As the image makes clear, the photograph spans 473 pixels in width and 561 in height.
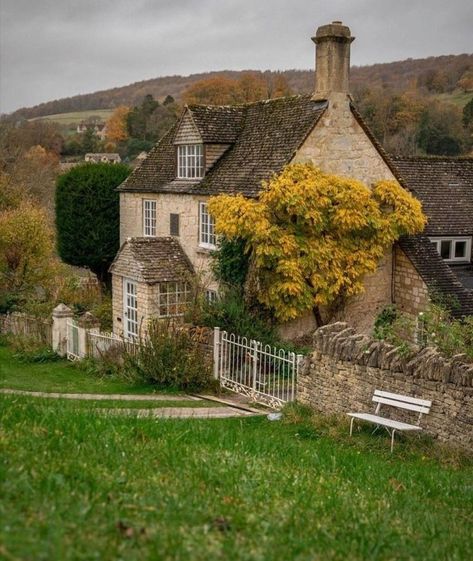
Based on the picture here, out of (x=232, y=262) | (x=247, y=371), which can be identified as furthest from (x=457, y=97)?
(x=247, y=371)

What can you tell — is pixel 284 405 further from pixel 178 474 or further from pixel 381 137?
pixel 381 137

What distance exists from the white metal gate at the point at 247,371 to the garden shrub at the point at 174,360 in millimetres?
451

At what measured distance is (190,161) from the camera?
2655cm

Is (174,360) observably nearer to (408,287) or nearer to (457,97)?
(408,287)

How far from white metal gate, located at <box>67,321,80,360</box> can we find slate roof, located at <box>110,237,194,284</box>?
8.29 ft

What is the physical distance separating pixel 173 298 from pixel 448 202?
1104 cm

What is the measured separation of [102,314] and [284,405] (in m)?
13.3

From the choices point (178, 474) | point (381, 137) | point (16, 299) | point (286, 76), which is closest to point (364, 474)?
point (178, 474)

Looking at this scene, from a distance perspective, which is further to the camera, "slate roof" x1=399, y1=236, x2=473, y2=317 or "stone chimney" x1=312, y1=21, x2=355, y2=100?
"stone chimney" x1=312, y1=21, x2=355, y2=100

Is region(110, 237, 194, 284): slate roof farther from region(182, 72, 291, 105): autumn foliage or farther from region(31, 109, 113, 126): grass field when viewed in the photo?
region(31, 109, 113, 126): grass field

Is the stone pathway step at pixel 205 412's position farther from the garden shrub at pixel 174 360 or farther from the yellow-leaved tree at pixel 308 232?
the yellow-leaved tree at pixel 308 232

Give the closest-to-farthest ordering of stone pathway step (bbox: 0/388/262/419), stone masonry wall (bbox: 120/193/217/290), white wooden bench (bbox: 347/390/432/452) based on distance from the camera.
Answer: white wooden bench (bbox: 347/390/432/452)
stone pathway step (bbox: 0/388/262/419)
stone masonry wall (bbox: 120/193/217/290)

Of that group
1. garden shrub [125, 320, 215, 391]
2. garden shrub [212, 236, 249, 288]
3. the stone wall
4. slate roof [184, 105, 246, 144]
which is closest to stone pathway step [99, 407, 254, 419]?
the stone wall

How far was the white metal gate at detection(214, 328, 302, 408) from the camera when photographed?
1811 cm
